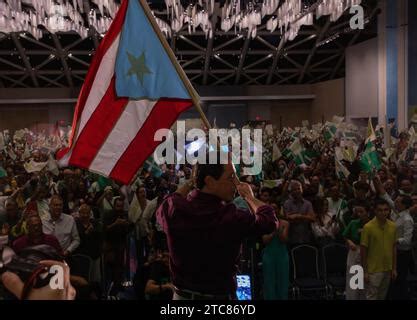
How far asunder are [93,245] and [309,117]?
32867 mm

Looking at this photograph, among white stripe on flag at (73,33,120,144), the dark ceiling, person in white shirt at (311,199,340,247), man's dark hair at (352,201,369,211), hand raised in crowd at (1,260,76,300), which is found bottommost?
person in white shirt at (311,199,340,247)

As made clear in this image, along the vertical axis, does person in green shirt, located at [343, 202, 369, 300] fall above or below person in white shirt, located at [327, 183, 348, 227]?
below

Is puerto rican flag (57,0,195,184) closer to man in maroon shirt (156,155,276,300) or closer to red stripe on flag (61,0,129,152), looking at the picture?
red stripe on flag (61,0,129,152)

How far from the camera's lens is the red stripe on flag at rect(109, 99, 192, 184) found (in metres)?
3.62

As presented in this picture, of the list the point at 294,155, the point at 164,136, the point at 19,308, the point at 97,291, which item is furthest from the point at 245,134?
the point at 19,308

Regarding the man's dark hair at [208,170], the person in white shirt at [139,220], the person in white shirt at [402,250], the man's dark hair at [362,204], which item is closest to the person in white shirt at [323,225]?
the man's dark hair at [362,204]

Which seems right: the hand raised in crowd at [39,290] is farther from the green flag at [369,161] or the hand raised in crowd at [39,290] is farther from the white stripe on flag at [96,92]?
the green flag at [369,161]

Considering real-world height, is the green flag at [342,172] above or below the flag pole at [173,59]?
below

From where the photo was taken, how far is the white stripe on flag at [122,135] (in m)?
3.62

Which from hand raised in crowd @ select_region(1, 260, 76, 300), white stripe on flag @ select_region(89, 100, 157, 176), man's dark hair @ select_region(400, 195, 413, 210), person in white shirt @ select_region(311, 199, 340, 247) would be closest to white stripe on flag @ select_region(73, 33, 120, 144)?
white stripe on flag @ select_region(89, 100, 157, 176)

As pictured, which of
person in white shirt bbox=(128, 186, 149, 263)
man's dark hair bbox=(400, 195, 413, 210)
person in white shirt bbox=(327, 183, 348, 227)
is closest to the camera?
man's dark hair bbox=(400, 195, 413, 210)

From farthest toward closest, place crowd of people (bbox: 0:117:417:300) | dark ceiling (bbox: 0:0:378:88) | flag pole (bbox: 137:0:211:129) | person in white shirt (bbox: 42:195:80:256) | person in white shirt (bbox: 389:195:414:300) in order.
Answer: dark ceiling (bbox: 0:0:378:88) → person in white shirt (bbox: 42:195:80:256) → person in white shirt (bbox: 389:195:414:300) → crowd of people (bbox: 0:117:417:300) → flag pole (bbox: 137:0:211:129)

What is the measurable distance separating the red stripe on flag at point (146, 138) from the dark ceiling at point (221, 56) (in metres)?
26.8

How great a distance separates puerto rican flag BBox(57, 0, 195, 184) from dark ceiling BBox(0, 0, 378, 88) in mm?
26790
